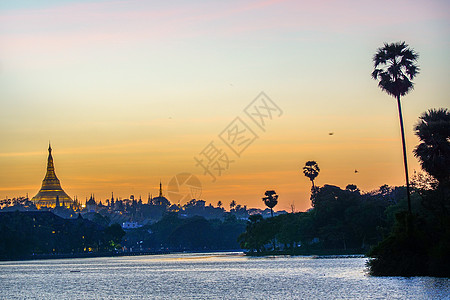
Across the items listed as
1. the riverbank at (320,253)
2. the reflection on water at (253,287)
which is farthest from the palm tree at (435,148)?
the riverbank at (320,253)

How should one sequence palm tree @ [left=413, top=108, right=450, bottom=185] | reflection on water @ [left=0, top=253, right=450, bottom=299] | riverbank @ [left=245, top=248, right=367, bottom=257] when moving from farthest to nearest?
1. riverbank @ [left=245, top=248, right=367, bottom=257]
2. palm tree @ [left=413, top=108, right=450, bottom=185]
3. reflection on water @ [left=0, top=253, right=450, bottom=299]

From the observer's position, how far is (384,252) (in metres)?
69.9

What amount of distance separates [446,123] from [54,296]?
42.0 m

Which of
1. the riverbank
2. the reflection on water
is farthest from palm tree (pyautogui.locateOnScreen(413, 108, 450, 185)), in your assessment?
the riverbank

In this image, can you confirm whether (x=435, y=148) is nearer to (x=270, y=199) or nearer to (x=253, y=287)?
(x=253, y=287)

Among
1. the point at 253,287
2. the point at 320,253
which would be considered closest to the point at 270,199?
the point at 320,253

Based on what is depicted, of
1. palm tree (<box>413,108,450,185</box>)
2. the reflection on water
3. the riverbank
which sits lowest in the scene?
the reflection on water

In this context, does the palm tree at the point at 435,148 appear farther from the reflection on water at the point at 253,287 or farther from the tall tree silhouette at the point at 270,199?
the tall tree silhouette at the point at 270,199

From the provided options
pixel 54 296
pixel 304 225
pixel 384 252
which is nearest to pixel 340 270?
pixel 384 252

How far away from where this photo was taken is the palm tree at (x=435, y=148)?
237 feet

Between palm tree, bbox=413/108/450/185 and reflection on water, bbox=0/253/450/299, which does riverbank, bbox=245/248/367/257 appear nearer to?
reflection on water, bbox=0/253/450/299

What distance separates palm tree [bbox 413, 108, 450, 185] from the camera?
72250 mm

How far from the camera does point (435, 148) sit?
2844 inches

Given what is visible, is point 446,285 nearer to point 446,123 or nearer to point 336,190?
point 446,123
